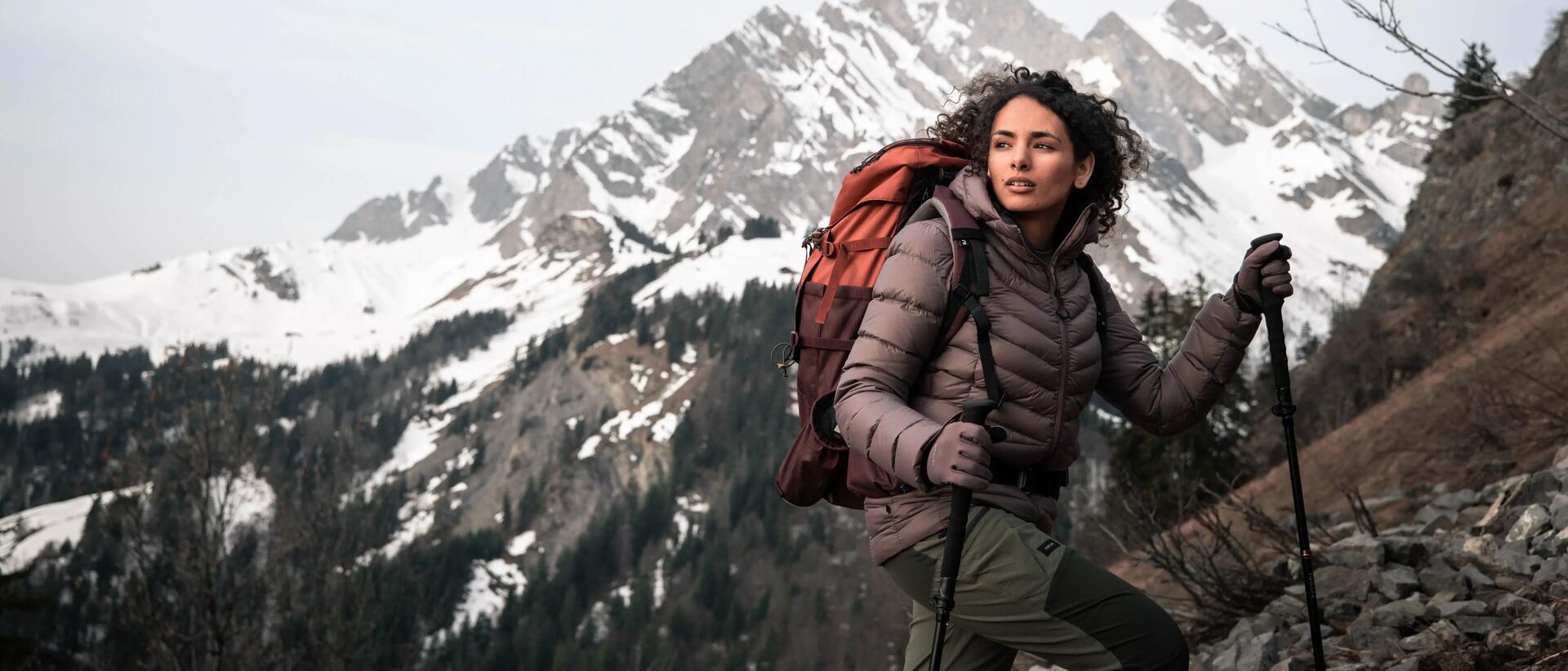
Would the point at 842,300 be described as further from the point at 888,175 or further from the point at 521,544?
the point at 521,544

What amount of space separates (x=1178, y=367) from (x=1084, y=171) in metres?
0.74

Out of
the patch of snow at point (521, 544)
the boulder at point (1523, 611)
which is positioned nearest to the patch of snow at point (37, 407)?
the patch of snow at point (521, 544)

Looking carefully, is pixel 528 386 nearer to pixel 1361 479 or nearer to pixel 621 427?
pixel 621 427

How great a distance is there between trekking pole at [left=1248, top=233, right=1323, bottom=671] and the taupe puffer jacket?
653 millimetres

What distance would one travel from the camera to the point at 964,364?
3156 millimetres

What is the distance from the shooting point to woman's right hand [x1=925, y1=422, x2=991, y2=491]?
9.02 ft

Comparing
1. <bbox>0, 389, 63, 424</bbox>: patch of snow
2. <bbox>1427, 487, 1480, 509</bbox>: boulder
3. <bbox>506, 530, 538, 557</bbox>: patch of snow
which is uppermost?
<bbox>0, 389, 63, 424</bbox>: patch of snow

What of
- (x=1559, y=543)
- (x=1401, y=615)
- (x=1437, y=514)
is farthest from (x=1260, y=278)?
(x=1437, y=514)

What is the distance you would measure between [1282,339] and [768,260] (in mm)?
184291

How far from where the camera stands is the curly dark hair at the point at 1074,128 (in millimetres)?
3465

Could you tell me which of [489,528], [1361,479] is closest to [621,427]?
[489,528]

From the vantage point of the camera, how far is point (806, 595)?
9956 centimetres

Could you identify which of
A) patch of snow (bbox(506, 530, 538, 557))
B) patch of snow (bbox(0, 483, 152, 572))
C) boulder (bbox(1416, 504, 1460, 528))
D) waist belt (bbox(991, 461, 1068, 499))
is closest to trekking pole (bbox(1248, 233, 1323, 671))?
waist belt (bbox(991, 461, 1068, 499))

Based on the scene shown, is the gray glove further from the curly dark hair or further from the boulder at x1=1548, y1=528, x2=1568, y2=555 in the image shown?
the boulder at x1=1548, y1=528, x2=1568, y2=555
